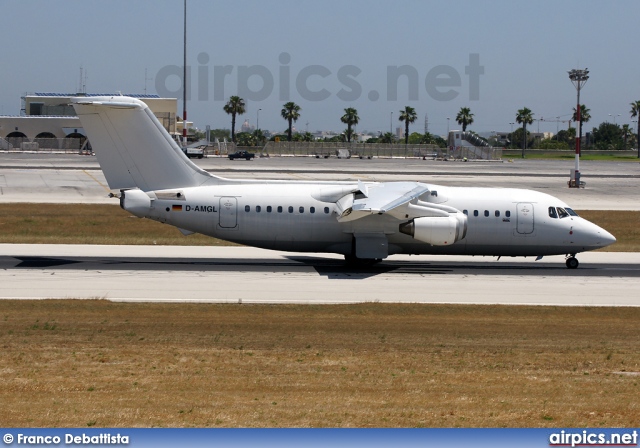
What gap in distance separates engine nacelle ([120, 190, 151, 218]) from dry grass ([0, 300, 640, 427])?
732 centimetres

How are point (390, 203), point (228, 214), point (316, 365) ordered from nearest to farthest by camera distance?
1. point (316, 365)
2. point (390, 203)
3. point (228, 214)

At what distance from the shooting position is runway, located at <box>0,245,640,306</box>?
25703 mm

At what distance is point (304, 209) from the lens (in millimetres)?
31094

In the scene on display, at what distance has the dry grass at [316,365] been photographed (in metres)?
13.3

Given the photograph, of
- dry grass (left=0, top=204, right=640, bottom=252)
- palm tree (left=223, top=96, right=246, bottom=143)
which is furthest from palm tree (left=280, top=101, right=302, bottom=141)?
dry grass (left=0, top=204, right=640, bottom=252)

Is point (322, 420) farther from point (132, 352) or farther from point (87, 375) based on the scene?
point (132, 352)

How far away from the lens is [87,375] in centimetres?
1573

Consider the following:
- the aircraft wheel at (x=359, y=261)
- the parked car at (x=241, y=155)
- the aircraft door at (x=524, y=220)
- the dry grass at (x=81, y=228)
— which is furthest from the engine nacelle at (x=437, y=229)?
the parked car at (x=241, y=155)

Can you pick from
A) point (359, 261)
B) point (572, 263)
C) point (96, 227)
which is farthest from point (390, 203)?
point (96, 227)

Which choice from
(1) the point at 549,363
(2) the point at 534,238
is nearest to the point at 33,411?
(1) the point at 549,363

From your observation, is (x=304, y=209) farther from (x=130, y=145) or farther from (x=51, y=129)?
(x=51, y=129)

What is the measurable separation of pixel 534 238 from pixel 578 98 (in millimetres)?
40330

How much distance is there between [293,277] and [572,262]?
11416 millimetres

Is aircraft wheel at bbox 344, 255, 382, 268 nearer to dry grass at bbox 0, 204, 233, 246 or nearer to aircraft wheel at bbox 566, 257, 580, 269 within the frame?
aircraft wheel at bbox 566, 257, 580, 269
